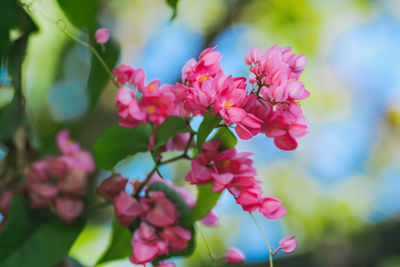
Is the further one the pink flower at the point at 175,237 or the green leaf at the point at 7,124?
the green leaf at the point at 7,124

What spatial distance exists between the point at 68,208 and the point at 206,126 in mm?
231

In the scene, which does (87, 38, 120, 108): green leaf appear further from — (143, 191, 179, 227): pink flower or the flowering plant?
(143, 191, 179, 227): pink flower

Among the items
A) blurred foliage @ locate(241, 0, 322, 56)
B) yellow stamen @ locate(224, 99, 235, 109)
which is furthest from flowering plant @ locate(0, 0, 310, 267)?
blurred foliage @ locate(241, 0, 322, 56)

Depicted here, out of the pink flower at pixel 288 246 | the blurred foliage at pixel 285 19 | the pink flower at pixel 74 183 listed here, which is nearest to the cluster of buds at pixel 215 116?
the pink flower at pixel 288 246

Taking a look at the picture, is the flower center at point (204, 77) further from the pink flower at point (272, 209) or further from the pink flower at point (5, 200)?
the pink flower at point (5, 200)

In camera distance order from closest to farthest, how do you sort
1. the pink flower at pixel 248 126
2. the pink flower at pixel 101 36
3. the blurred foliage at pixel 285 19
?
the pink flower at pixel 248 126 < the pink flower at pixel 101 36 < the blurred foliage at pixel 285 19

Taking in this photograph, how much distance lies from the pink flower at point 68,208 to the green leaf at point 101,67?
125mm

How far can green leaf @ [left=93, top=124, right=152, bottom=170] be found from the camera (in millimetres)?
373

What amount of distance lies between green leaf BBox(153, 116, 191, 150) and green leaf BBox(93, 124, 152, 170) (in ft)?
0.09

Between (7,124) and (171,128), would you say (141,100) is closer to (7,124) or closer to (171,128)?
(171,128)

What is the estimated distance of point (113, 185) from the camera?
396 mm

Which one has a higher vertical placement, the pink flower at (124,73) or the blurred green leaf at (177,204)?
the pink flower at (124,73)

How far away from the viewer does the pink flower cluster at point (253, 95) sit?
0.92ft

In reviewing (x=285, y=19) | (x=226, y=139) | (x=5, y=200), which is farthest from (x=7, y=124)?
(x=285, y=19)
